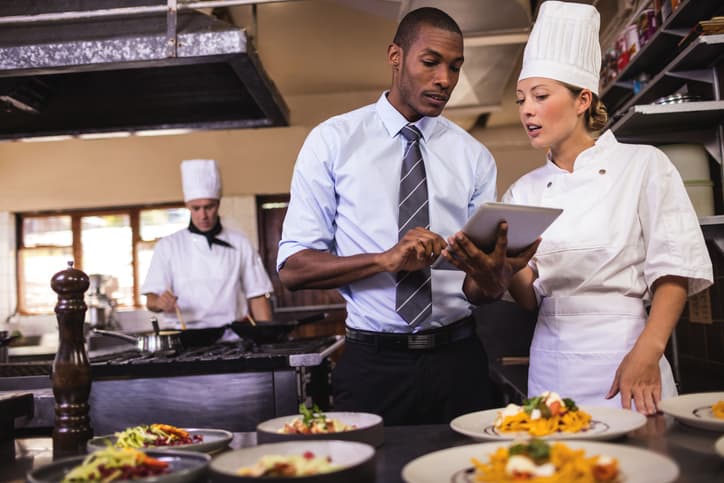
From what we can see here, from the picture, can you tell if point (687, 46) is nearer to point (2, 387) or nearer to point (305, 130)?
point (2, 387)

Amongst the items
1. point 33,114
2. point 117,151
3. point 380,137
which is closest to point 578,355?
point 380,137

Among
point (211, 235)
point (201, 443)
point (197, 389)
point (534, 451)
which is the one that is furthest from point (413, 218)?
point (211, 235)

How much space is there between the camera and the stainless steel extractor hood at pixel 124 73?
8.63ft

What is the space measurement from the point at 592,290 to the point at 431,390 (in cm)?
49

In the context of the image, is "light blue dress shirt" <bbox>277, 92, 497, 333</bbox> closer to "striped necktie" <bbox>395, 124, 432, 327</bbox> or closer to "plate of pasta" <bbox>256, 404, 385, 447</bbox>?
"striped necktie" <bbox>395, 124, 432, 327</bbox>

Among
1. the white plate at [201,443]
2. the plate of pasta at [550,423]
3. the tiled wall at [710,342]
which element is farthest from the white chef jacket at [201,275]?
the plate of pasta at [550,423]

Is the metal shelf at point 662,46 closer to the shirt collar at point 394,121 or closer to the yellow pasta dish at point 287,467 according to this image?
the shirt collar at point 394,121

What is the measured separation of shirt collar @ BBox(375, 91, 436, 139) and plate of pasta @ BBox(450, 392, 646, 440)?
102 cm

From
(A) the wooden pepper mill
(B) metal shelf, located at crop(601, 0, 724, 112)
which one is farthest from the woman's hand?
(B) metal shelf, located at crop(601, 0, 724, 112)

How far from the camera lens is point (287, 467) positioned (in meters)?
0.95

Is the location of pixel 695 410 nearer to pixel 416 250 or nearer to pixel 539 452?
pixel 539 452

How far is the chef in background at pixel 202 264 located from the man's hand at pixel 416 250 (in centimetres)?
272

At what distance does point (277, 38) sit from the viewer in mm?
7305

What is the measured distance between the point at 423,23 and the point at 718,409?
1282mm
